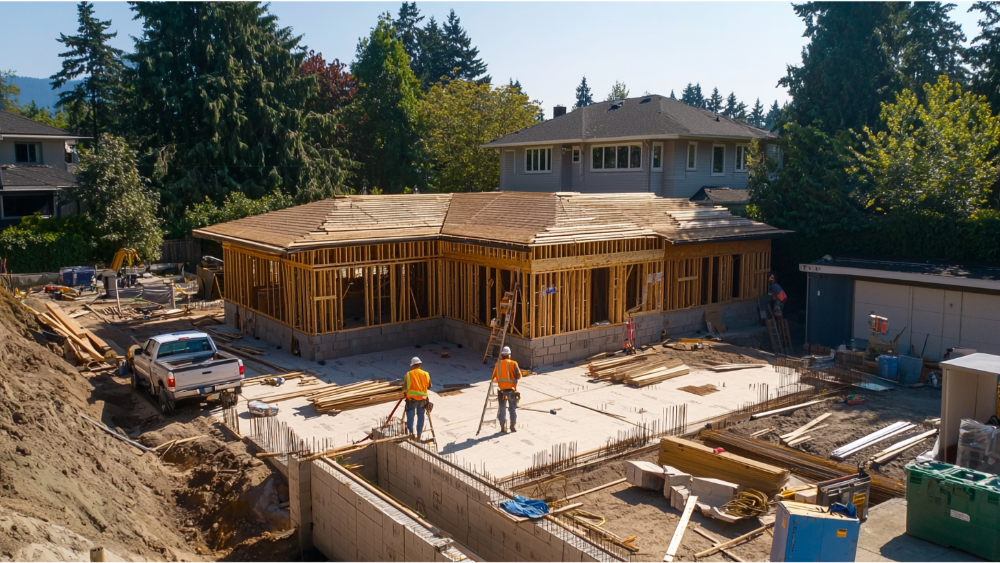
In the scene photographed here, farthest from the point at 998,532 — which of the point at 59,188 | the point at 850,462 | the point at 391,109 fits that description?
the point at 391,109

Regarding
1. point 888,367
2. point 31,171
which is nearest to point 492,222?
point 888,367

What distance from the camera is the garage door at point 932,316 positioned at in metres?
20.4

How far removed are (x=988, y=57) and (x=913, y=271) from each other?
13282 millimetres

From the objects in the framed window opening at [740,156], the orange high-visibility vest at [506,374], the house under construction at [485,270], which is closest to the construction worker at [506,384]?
the orange high-visibility vest at [506,374]

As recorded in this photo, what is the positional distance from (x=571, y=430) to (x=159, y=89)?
3540 cm

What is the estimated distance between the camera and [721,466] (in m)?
12.8

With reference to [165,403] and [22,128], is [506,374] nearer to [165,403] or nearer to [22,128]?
[165,403]

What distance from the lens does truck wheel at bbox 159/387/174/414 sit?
54.9 feet

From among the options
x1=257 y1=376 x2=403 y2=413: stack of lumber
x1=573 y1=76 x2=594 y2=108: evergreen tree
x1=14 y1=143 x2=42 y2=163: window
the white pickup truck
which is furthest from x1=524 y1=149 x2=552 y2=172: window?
x1=573 y1=76 x2=594 y2=108: evergreen tree

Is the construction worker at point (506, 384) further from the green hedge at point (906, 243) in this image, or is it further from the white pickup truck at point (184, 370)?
the green hedge at point (906, 243)

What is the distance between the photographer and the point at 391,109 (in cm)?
5131

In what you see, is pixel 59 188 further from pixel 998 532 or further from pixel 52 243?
pixel 998 532

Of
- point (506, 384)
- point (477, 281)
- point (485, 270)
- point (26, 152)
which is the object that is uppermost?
point (26, 152)

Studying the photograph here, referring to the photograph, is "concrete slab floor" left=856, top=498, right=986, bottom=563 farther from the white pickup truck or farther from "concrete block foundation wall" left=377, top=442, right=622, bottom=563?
the white pickup truck
